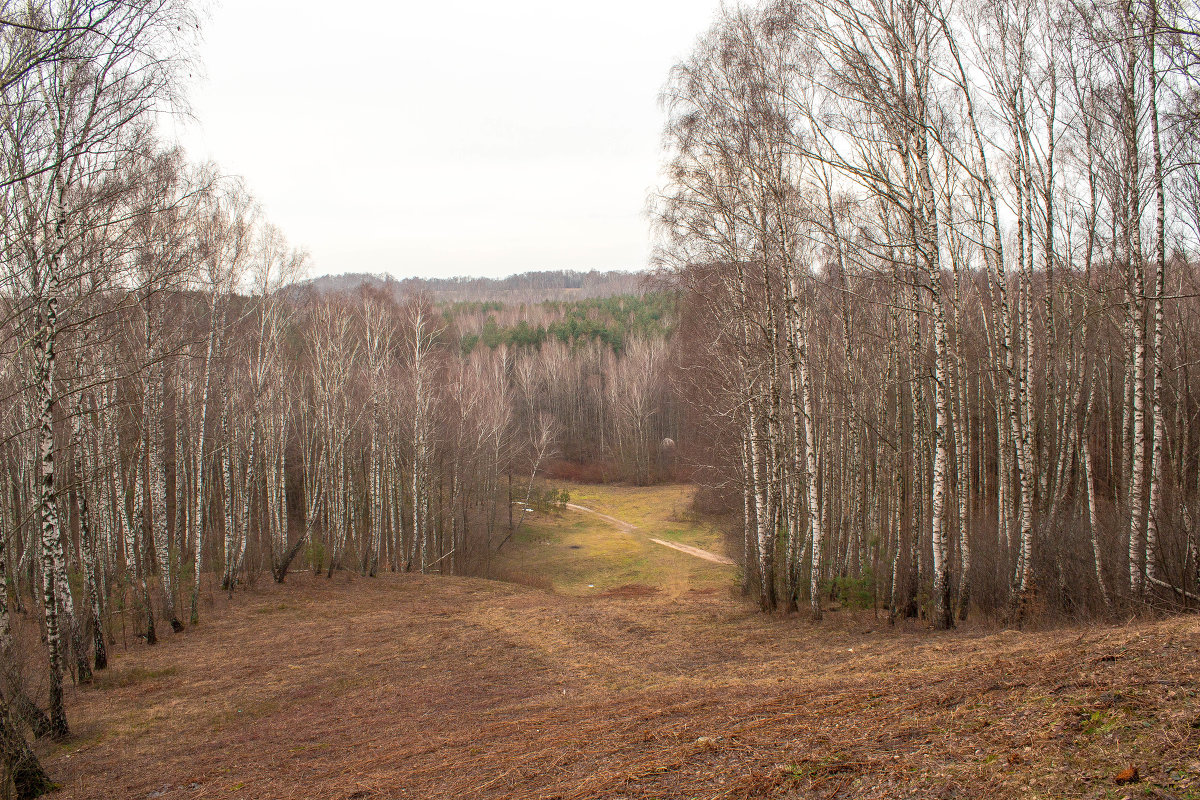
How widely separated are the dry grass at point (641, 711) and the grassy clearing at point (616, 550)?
8.38 meters

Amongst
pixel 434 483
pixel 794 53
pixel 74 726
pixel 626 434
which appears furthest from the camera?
pixel 626 434

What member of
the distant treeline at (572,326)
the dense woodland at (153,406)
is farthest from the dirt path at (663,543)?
the distant treeline at (572,326)

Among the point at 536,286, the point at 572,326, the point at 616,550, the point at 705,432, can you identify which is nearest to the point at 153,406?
the point at 705,432

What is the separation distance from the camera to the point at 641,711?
6238mm

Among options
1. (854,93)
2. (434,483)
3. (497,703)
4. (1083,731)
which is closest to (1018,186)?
(854,93)

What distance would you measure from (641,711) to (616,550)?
20683 mm

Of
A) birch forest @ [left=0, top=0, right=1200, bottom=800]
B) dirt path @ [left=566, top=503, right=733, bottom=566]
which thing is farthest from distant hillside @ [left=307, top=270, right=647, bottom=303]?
birch forest @ [left=0, top=0, right=1200, bottom=800]

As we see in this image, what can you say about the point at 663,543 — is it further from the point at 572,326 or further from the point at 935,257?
the point at 572,326

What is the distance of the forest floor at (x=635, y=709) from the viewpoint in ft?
11.7

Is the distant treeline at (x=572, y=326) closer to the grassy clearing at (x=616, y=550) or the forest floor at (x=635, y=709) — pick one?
the grassy clearing at (x=616, y=550)

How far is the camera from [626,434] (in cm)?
4853

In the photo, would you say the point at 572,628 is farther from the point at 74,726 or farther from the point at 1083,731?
the point at 1083,731

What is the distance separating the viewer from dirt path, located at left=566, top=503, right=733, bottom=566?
78.6ft

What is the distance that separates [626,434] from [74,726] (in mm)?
41752
